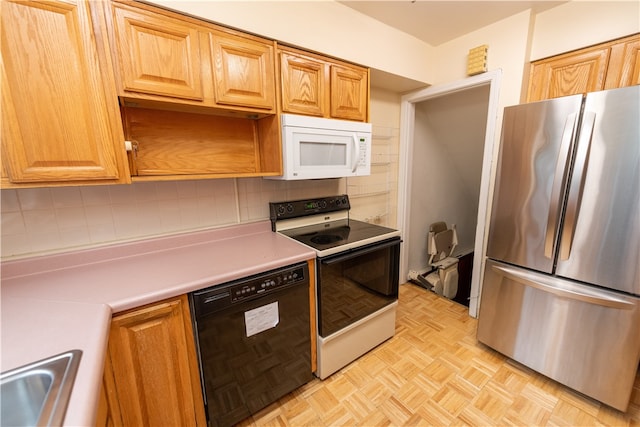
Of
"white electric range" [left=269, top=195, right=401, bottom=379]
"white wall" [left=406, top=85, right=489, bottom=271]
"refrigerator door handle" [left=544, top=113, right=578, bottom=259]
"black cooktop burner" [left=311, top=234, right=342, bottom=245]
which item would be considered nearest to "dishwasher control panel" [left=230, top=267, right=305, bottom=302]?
"white electric range" [left=269, top=195, right=401, bottom=379]

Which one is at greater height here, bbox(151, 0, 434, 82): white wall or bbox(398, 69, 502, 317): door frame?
bbox(151, 0, 434, 82): white wall

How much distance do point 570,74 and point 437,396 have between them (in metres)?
2.26

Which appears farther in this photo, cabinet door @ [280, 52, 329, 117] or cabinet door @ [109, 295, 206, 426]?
cabinet door @ [280, 52, 329, 117]

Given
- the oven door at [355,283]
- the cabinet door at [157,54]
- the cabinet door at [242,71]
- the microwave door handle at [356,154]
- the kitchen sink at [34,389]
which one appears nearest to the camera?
the kitchen sink at [34,389]

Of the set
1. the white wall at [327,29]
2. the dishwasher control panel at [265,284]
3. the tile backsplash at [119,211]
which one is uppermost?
the white wall at [327,29]

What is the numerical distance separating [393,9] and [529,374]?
2629 mm

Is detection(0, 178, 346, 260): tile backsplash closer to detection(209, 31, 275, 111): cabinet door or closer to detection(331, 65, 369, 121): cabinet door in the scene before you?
detection(209, 31, 275, 111): cabinet door

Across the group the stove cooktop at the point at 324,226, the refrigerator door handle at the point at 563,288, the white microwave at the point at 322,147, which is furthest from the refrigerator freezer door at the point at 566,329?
the white microwave at the point at 322,147

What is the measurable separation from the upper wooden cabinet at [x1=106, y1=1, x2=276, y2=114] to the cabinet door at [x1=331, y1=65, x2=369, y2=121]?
0.45m

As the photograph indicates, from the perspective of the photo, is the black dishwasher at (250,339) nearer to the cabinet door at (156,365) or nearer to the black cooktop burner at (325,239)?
the cabinet door at (156,365)

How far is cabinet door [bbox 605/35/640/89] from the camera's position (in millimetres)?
1482

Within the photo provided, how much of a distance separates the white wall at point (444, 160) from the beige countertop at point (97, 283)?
6.54 feet

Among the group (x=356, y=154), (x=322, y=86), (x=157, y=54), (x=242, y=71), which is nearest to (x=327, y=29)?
(x=322, y=86)

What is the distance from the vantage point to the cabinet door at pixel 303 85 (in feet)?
4.99
